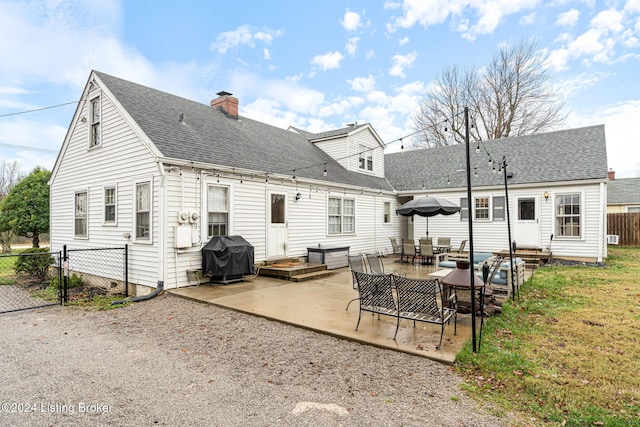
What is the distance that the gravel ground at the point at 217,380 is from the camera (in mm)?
2959

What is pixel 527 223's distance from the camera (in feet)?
45.7

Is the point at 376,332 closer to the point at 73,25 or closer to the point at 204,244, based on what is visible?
the point at 204,244

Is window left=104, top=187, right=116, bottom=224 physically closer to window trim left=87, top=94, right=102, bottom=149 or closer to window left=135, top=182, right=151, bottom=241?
window left=135, top=182, right=151, bottom=241

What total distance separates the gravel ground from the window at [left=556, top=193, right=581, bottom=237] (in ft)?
41.0

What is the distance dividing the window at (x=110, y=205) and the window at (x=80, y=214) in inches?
60.5

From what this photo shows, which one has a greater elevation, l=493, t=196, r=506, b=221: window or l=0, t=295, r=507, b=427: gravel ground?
l=493, t=196, r=506, b=221: window

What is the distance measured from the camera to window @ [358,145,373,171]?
16.8 m

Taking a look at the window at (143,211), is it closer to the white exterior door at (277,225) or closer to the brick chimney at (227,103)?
the white exterior door at (277,225)

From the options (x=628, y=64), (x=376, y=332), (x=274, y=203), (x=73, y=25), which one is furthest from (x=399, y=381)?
(x=628, y=64)

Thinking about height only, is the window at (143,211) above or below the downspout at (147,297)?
above

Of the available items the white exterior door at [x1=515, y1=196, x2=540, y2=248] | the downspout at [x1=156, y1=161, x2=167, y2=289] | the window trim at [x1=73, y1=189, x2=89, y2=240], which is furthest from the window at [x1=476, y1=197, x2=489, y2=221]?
the window trim at [x1=73, y1=189, x2=89, y2=240]

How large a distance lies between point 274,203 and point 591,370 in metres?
8.59

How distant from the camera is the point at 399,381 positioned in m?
3.60

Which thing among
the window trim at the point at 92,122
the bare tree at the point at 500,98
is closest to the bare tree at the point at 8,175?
the window trim at the point at 92,122
